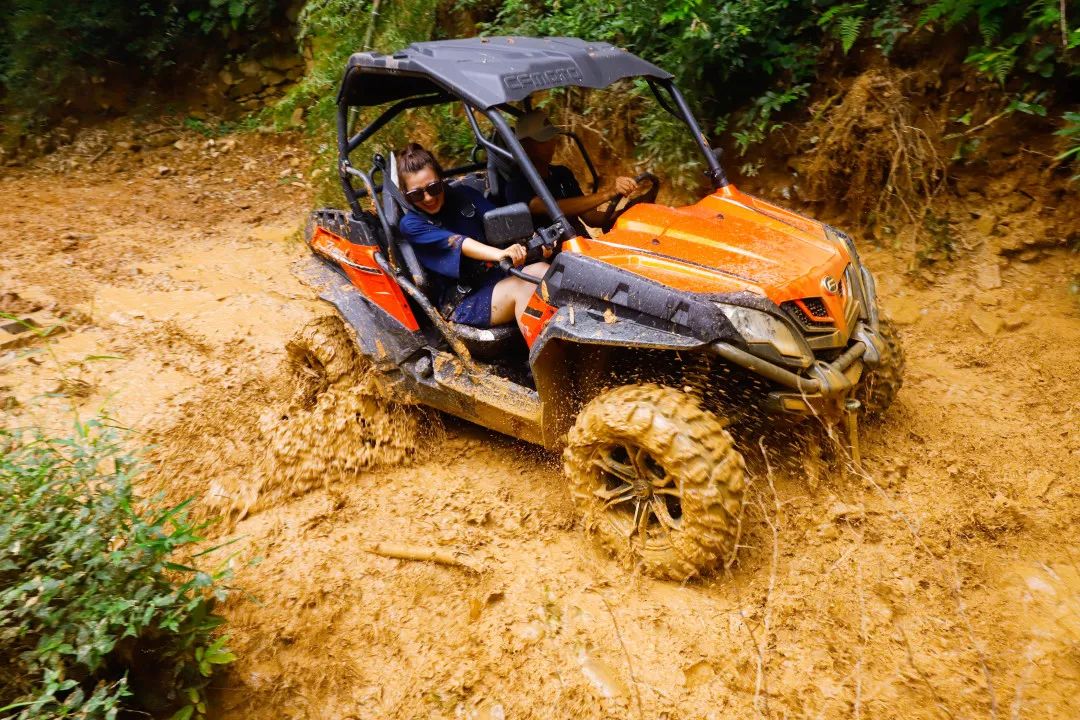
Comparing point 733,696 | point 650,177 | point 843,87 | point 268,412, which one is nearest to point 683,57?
point 843,87

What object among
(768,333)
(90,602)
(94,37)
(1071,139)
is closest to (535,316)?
(768,333)

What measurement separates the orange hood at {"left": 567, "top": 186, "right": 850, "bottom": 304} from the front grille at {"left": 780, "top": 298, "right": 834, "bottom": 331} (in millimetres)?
27

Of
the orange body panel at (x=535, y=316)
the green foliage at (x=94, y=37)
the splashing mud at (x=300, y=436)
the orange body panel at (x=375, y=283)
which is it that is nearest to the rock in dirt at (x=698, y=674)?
the orange body panel at (x=535, y=316)

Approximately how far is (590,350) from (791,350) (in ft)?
2.57

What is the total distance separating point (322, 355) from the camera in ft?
12.8

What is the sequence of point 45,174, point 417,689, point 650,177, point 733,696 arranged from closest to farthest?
point 733,696 < point 417,689 < point 650,177 < point 45,174

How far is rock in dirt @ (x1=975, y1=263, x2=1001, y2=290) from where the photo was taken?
4059 millimetres

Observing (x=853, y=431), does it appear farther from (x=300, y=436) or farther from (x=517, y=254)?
(x=300, y=436)

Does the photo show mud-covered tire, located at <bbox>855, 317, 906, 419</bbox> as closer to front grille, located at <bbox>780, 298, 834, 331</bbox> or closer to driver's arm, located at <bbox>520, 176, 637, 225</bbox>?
front grille, located at <bbox>780, 298, 834, 331</bbox>

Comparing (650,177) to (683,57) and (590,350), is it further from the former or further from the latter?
(683,57)

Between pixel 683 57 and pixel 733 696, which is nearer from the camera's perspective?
pixel 733 696

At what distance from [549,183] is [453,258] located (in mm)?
820

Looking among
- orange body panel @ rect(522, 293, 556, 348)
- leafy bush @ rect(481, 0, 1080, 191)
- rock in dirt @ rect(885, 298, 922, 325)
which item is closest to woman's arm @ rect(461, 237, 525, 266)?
orange body panel @ rect(522, 293, 556, 348)

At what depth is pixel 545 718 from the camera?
228 centimetres
